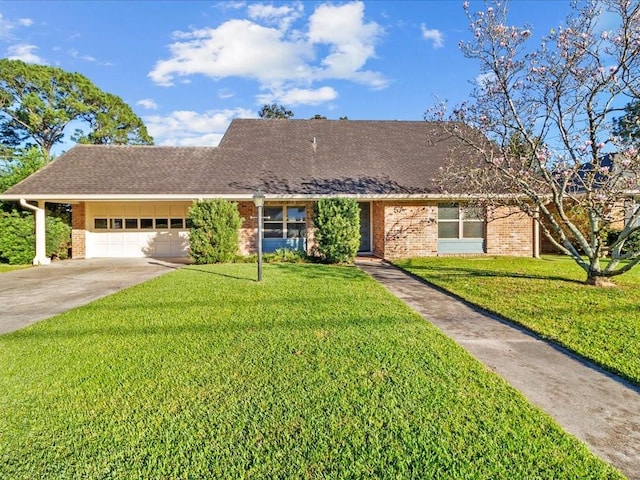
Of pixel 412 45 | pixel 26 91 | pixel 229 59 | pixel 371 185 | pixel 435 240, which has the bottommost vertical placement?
pixel 435 240

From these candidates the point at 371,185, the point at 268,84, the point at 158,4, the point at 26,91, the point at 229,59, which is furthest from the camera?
the point at 26,91

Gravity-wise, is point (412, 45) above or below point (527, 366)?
above

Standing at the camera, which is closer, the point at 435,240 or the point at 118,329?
the point at 118,329

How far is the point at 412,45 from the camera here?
13.5 metres

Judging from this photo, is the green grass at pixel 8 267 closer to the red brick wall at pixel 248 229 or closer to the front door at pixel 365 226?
the red brick wall at pixel 248 229

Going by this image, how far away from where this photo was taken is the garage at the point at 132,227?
14.9m

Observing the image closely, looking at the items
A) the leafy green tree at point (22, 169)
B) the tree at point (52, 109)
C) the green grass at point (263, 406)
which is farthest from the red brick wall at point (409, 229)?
the tree at point (52, 109)

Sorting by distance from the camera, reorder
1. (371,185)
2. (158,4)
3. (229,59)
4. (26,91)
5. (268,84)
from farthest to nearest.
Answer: (26,91) → (268,84) → (229,59) → (371,185) → (158,4)

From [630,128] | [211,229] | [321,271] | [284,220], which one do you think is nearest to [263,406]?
[321,271]

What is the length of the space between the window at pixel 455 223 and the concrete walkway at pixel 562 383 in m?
8.16

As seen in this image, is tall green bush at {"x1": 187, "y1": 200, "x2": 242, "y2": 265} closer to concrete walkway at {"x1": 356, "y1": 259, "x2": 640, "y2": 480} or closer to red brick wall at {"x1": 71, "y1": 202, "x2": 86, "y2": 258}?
red brick wall at {"x1": 71, "y1": 202, "x2": 86, "y2": 258}

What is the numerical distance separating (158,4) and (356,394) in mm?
13129

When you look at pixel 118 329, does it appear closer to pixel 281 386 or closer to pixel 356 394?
pixel 281 386

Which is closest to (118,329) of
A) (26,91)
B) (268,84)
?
(268,84)
